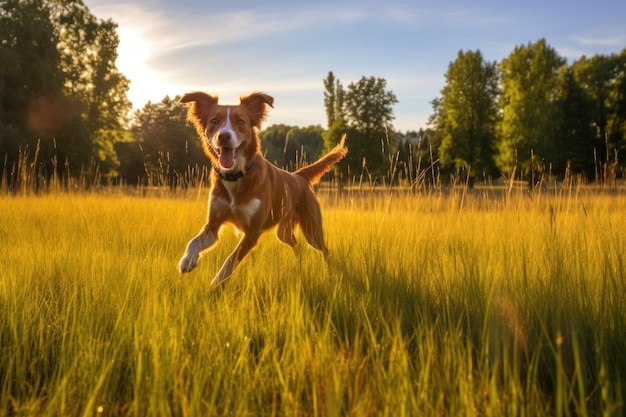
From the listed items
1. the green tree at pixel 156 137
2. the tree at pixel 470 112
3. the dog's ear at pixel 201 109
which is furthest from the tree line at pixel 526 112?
the dog's ear at pixel 201 109

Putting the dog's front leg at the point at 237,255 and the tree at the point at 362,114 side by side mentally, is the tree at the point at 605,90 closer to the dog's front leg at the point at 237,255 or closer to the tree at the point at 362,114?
the tree at the point at 362,114

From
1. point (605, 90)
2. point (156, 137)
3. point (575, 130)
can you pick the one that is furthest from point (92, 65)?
point (605, 90)

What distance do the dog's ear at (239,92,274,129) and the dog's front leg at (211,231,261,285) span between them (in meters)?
1.33

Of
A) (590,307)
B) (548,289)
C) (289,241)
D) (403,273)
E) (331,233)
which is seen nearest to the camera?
(590,307)

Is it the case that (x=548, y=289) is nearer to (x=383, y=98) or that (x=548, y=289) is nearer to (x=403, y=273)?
(x=403, y=273)

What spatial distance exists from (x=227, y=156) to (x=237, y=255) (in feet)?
3.12

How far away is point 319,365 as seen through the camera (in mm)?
2059

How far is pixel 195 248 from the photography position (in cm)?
411

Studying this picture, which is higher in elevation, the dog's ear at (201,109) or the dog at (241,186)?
the dog's ear at (201,109)

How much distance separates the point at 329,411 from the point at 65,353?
150 centimetres

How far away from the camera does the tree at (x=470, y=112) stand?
36.9 m

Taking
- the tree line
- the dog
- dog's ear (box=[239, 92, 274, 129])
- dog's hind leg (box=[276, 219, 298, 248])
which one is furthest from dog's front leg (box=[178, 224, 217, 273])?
the tree line

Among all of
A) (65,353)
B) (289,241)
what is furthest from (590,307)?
(289,241)

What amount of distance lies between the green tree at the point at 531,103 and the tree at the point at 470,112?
126cm
